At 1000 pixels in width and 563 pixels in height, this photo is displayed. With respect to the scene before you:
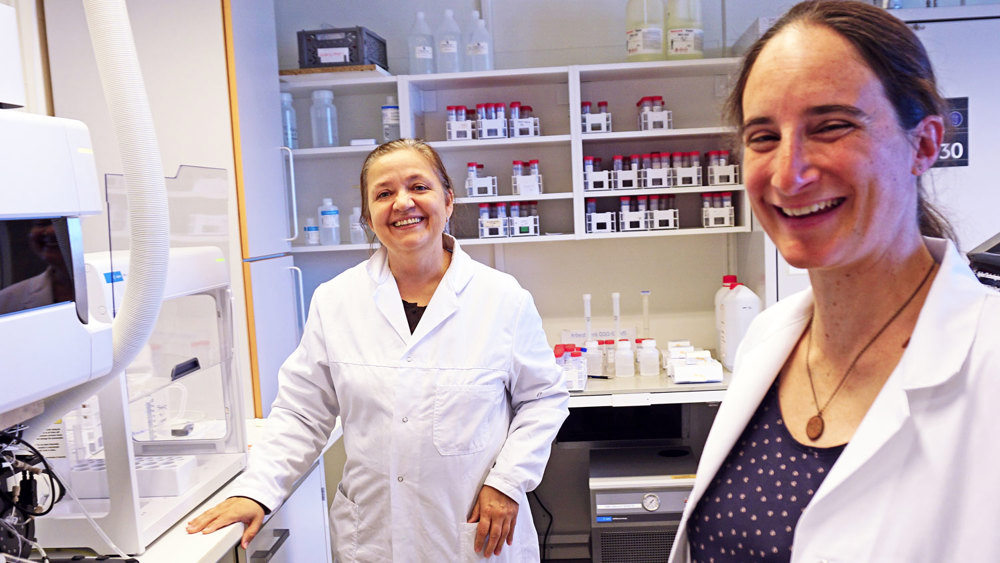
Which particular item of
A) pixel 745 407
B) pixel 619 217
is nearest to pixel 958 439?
pixel 745 407

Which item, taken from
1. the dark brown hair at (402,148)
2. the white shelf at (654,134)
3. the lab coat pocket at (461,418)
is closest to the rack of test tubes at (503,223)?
the white shelf at (654,134)

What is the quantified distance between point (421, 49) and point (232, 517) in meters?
2.20

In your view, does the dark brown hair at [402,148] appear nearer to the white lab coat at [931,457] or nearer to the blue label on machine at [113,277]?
the blue label on machine at [113,277]

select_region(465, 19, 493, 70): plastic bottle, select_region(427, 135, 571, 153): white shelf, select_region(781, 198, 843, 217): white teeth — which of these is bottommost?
select_region(781, 198, 843, 217): white teeth

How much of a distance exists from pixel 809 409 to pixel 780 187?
0.31 meters

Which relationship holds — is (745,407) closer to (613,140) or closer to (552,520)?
(613,140)

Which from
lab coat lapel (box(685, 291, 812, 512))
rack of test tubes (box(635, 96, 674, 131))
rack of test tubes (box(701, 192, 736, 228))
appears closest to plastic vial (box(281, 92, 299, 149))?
rack of test tubes (box(635, 96, 674, 131))

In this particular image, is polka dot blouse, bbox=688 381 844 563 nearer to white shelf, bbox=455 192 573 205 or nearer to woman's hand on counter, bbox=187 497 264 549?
woman's hand on counter, bbox=187 497 264 549

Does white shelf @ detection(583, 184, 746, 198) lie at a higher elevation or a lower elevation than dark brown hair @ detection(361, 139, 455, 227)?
lower

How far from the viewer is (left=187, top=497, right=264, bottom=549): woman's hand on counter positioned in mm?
1600

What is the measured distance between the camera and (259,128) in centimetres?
275

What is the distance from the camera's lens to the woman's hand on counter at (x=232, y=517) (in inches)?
63.0

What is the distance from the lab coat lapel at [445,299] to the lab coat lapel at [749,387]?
815 millimetres

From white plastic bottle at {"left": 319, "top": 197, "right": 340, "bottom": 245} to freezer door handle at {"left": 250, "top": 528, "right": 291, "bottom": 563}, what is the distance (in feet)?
5.08
